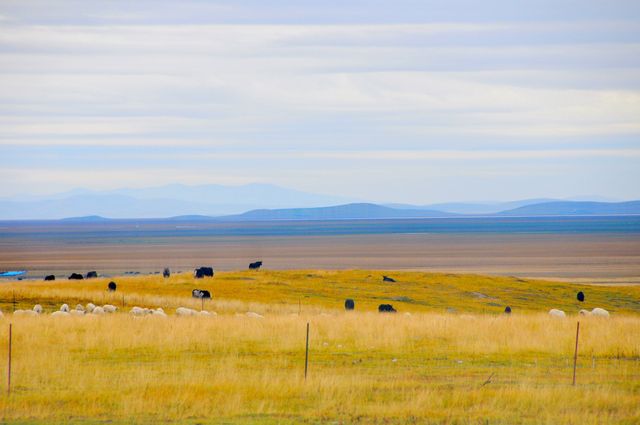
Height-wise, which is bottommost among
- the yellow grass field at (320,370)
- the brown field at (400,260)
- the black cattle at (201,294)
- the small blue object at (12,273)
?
the small blue object at (12,273)

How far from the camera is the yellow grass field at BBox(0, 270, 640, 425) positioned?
15.7 meters

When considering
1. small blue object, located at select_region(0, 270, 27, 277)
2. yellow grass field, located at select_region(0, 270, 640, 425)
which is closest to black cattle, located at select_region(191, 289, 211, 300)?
yellow grass field, located at select_region(0, 270, 640, 425)

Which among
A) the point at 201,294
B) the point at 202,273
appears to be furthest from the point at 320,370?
the point at 202,273

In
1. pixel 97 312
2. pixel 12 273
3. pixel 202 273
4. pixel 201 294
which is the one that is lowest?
pixel 12 273

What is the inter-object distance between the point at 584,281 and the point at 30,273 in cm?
5994

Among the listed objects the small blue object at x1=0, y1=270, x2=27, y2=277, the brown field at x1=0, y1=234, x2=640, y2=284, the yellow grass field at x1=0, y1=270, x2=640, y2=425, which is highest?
the yellow grass field at x1=0, y1=270, x2=640, y2=425

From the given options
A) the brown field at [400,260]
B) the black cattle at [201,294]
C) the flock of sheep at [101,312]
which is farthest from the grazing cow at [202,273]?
the brown field at [400,260]

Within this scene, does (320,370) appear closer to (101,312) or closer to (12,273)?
(101,312)

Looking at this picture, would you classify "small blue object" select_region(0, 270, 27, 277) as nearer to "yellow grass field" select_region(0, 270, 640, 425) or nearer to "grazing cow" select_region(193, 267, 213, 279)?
"grazing cow" select_region(193, 267, 213, 279)

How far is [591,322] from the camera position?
28875 millimetres

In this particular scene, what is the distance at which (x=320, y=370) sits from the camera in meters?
20.1

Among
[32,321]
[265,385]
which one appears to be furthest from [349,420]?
[32,321]

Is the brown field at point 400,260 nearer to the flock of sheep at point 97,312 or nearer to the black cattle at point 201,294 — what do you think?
the black cattle at point 201,294

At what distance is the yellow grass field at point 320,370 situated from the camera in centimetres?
1569
